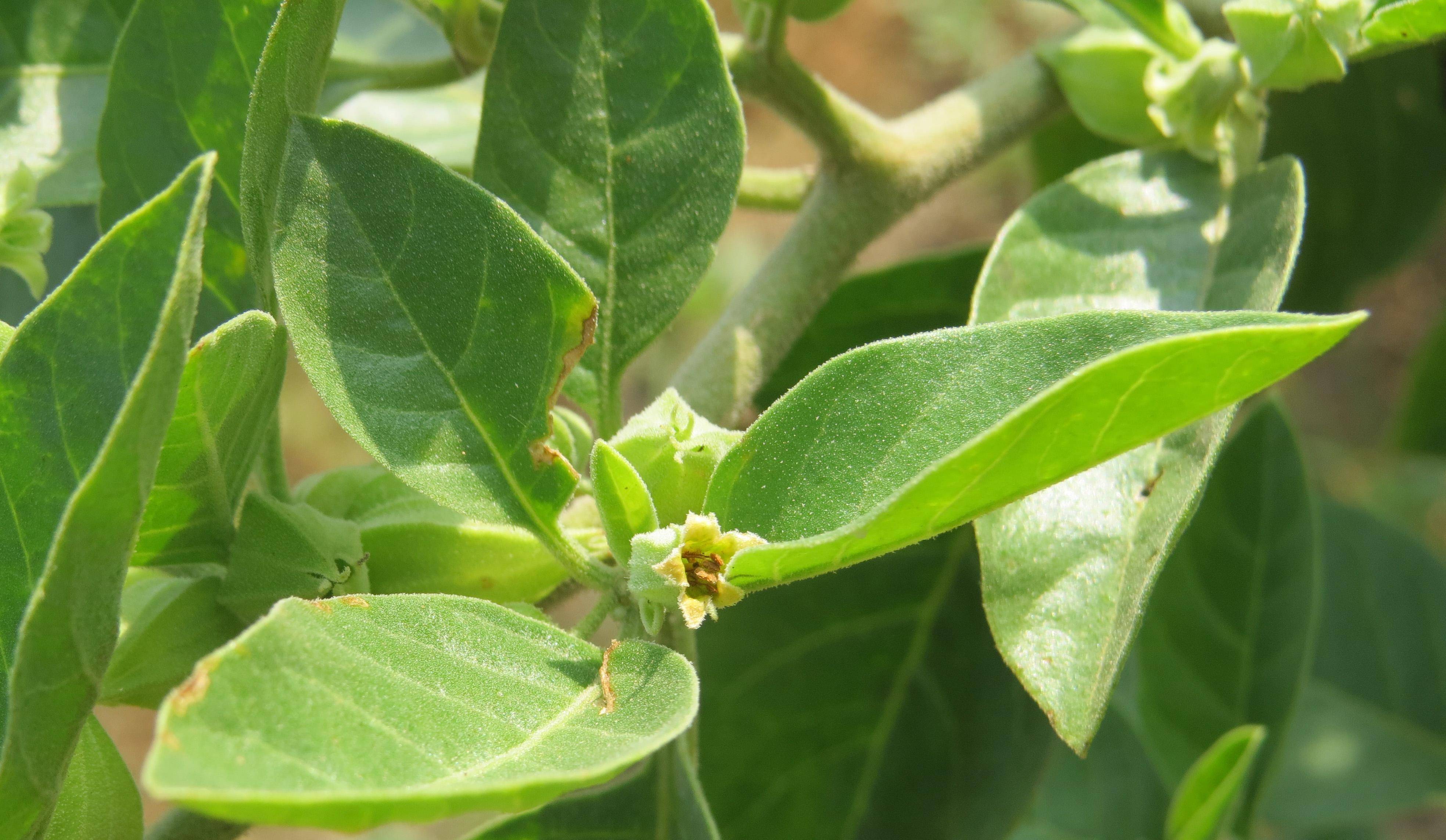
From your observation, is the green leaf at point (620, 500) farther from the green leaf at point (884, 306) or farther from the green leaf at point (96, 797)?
the green leaf at point (884, 306)

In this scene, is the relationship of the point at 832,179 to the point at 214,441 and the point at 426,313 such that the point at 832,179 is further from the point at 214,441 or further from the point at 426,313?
the point at 214,441

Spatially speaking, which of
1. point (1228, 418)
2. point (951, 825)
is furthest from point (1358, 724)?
point (1228, 418)

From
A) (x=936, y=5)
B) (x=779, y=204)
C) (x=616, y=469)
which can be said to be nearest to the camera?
(x=616, y=469)

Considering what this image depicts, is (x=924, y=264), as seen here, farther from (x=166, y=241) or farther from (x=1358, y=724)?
(x=1358, y=724)

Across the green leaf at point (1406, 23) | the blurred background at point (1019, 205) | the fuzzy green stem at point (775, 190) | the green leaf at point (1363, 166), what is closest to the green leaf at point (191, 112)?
the blurred background at point (1019, 205)

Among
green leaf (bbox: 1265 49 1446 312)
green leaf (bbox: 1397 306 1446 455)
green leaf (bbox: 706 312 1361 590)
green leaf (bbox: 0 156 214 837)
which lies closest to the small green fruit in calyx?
green leaf (bbox: 706 312 1361 590)

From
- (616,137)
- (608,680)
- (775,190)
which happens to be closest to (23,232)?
(616,137)
